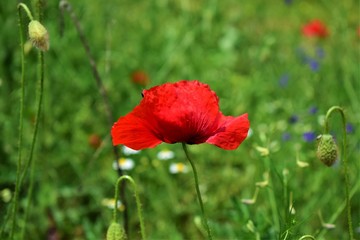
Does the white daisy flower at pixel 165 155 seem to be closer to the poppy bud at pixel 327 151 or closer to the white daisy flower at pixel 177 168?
the white daisy flower at pixel 177 168

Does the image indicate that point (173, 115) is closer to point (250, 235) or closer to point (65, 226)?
point (250, 235)

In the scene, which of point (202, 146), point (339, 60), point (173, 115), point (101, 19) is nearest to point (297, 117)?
point (202, 146)

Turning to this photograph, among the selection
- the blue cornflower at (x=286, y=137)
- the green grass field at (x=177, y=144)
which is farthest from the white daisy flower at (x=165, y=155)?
the blue cornflower at (x=286, y=137)

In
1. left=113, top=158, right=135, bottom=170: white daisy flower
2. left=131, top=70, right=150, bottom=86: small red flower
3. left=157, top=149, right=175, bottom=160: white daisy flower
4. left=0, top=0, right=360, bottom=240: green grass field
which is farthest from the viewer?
left=131, top=70, right=150, bottom=86: small red flower

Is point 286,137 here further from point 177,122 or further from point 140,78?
point 177,122

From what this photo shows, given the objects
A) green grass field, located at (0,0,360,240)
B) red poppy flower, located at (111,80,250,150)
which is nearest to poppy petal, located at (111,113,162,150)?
red poppy flower, located at (111,80,250,150)

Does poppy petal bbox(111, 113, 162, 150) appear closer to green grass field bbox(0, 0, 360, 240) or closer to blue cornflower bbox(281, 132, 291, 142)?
green grass field bbox(0, 0, 360, 240)

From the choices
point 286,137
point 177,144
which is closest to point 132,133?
point 286,137
